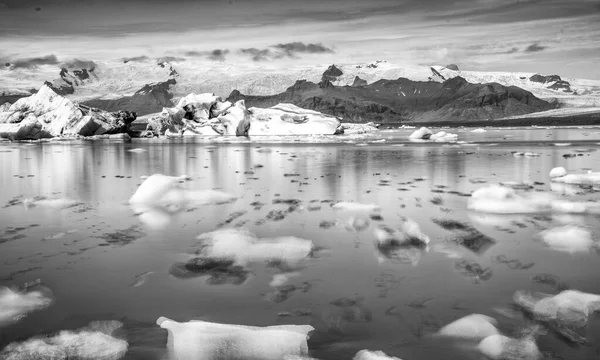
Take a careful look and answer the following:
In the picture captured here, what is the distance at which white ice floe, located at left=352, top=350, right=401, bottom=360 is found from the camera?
10.1 ft

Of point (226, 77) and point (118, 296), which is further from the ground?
point (226, 77)

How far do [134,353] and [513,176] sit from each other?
10.6 meters

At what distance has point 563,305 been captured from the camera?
12.4ft

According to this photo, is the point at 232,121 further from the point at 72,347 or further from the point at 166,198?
the point at 72,347

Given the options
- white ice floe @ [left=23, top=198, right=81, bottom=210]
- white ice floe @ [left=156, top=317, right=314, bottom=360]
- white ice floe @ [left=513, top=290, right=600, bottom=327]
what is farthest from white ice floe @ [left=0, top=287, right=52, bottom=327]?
white ice floe @ [left=23, top=198, right=81, bottom=210]

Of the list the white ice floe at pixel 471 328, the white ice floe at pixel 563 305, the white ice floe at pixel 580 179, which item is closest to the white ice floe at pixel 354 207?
the white ice floe at pixel 563 305

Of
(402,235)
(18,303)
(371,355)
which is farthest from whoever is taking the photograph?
(402,235)

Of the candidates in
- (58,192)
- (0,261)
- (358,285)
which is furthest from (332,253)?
(58,192)

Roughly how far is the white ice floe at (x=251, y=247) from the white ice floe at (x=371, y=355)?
190 centimetres

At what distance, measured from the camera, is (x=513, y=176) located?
12.2 meters

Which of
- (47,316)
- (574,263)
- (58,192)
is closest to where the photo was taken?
(47,316)

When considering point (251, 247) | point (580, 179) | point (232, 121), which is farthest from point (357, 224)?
point (232, 121)

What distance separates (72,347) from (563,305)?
123 inches

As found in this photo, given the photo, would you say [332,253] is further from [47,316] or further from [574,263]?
[47,316]
